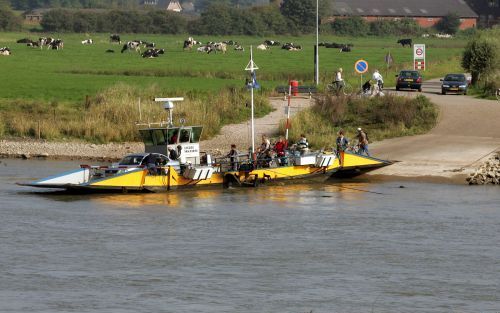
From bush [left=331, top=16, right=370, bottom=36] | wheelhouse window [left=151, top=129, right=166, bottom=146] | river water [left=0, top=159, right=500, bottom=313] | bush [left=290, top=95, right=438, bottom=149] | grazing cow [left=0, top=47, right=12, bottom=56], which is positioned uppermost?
bush [left=331, top=16, right=370, bottom=36]

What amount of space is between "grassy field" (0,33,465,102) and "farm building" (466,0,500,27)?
161 feet

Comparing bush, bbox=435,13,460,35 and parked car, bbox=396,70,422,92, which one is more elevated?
bush, bbox=435,13,460,35

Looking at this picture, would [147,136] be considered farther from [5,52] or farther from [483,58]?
[5,52]

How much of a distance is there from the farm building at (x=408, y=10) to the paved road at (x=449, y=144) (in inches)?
4865

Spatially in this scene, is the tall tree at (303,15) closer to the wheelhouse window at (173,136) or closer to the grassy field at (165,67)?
the grassy field at (165,67)

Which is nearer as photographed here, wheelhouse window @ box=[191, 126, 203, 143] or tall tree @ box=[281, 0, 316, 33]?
wheelhouse window @ box=[191, 126, 203, 143]

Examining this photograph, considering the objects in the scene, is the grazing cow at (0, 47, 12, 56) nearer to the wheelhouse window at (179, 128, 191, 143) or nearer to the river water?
the river water

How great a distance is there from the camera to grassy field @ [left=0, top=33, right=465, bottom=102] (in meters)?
76.5

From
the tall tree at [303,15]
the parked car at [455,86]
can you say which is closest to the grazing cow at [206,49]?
the parked car at [455,86]

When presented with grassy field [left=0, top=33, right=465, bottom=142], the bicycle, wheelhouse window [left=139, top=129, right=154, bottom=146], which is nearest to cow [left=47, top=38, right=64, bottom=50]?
grassy field [left=0, top=33, right=465, bottom=142]

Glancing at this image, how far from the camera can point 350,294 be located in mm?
30594

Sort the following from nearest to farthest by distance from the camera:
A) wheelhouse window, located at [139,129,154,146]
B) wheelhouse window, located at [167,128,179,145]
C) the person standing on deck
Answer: wheelhouse window, located at [139,129,154,146] < wheelhouse window, located at [167,128,179,145] < the person standing on deck

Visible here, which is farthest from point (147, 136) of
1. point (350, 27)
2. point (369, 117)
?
point (350, 27)

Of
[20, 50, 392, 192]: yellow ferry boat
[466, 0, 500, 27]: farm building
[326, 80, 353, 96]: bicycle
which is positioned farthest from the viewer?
[466, 0, 500, 27]: farm building
